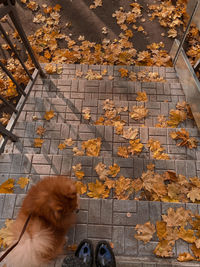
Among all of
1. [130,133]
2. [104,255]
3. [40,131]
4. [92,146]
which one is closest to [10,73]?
[40,131]

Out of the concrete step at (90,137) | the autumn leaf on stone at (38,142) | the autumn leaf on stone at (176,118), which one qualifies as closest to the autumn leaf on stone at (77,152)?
the concrete step at (90,137)

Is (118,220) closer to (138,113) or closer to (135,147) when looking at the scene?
(135,147)

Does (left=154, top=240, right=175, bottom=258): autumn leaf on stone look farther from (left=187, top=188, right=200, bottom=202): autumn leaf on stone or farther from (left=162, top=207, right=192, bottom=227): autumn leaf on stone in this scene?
(left=187, top=188, right=200, bottom=202): autumn leaf on stone

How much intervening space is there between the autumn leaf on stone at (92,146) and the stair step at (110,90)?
0.93m

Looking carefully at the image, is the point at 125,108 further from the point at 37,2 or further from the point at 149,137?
the point at 37,2

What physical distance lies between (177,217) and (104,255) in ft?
3.41

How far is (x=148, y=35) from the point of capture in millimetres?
4984

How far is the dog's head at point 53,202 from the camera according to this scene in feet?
7.75

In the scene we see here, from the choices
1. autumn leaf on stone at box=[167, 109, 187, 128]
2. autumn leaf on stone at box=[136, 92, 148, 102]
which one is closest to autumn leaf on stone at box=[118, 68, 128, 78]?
autumn leaf on stone at box=[136, 92, 148, 102]

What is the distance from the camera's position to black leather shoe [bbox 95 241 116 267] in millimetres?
2642

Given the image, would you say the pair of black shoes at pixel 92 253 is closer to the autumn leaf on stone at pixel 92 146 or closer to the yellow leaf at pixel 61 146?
the autumn leaf on stone at pixel 92 146

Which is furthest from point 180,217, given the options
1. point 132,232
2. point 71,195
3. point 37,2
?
point 37,2

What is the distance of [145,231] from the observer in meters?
2.71

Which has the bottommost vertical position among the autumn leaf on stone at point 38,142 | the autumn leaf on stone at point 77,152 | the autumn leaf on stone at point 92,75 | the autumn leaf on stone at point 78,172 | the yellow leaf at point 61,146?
the autumn leaf on stone at point 78,172
